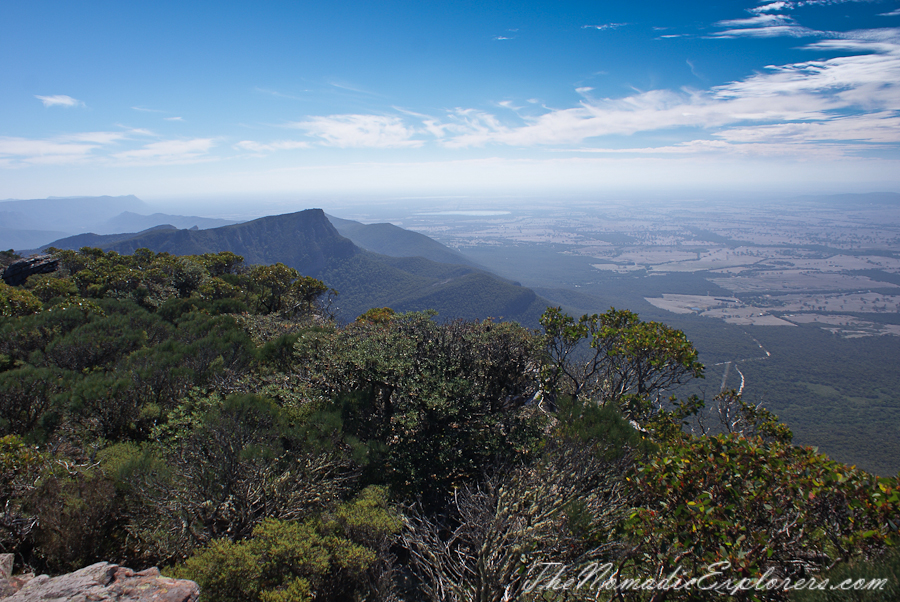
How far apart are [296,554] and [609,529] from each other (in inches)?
232

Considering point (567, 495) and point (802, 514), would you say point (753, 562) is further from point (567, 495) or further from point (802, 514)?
point (567, 495)

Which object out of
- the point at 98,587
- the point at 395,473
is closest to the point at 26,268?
the point at 395,473

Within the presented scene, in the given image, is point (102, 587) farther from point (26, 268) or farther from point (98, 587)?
point (26, 268)

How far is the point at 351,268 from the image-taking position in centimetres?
13138

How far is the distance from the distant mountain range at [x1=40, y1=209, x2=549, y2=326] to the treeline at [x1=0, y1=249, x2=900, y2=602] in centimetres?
8235

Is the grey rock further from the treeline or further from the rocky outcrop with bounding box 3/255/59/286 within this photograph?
the rocky outcrop with bounding box 3/255/59/286

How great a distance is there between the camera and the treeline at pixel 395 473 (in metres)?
5.87

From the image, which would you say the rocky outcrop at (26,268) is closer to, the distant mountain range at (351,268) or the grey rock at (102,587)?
the grey rock at (102,587)

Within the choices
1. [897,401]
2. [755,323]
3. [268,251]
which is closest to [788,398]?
[897,401]

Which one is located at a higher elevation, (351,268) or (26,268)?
(26,268)

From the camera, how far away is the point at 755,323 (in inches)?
4838

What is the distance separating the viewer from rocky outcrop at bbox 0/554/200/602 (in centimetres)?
489

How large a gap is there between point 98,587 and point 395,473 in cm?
627

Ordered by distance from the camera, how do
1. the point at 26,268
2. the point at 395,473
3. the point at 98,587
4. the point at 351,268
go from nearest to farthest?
the point at 98,587 < the point at 395,473 < the point at 26,268 < the point at 351,268
